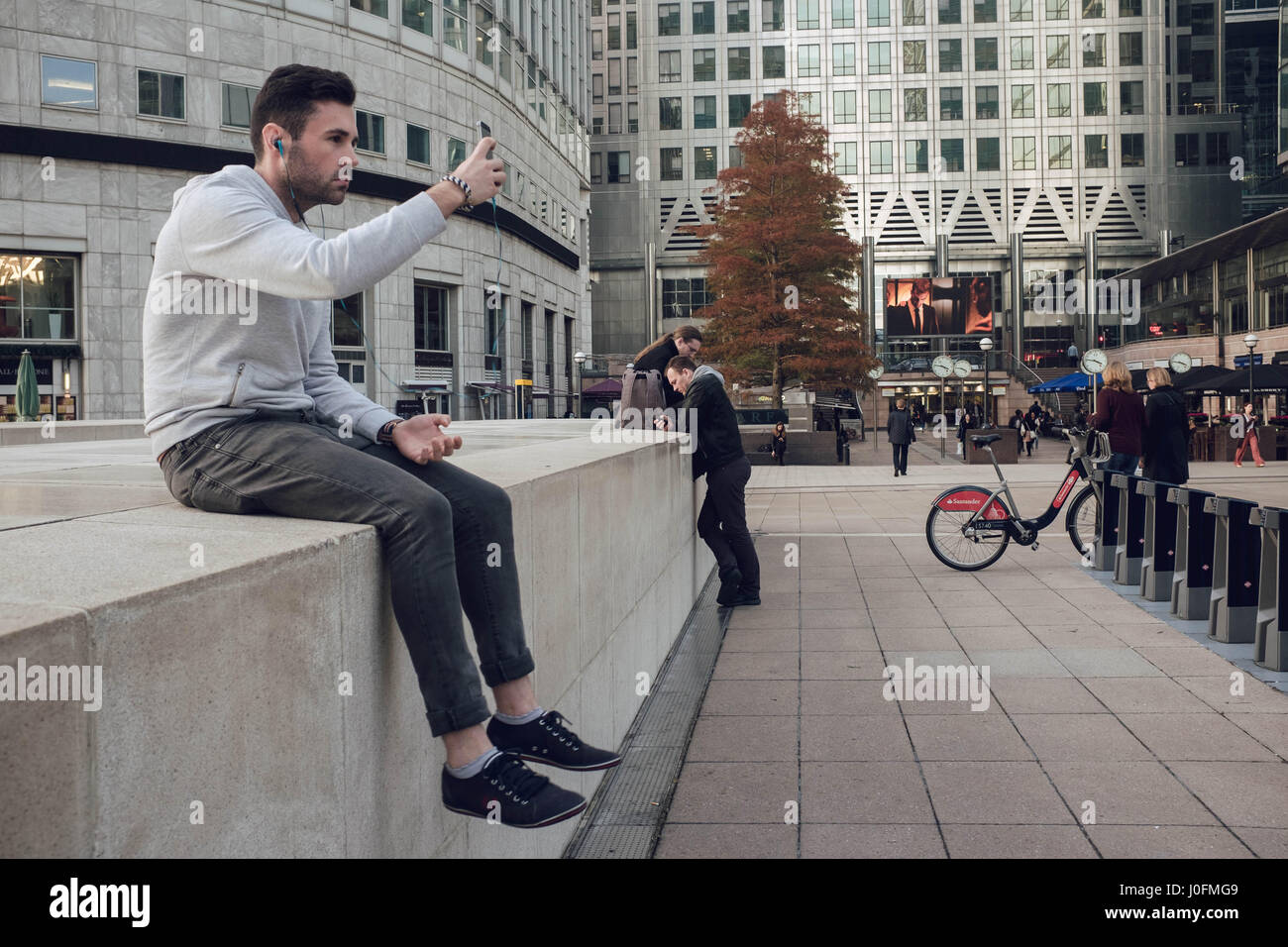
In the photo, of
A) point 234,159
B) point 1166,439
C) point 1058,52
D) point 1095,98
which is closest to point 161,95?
point 234,159

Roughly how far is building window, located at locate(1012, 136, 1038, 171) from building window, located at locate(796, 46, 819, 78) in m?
13.3

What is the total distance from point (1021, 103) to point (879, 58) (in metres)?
9.33

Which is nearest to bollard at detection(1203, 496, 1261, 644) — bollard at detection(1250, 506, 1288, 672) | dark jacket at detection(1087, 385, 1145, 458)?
bollard at detection(1250, 506, 1288, 672)

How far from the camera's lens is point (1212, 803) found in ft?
13.9

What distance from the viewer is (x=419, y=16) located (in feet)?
142

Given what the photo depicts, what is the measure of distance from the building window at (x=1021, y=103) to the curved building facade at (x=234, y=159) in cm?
3216

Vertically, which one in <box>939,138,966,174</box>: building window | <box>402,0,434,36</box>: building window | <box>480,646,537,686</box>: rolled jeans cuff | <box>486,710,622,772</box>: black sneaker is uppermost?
<box>939,138,966,174</box>: building window

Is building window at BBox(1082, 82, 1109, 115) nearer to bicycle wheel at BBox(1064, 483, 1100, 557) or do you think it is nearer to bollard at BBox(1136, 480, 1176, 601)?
bicycle wheel at BBox(1064, 483, 1100, 557)

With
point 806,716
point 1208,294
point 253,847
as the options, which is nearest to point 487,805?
point 253,847

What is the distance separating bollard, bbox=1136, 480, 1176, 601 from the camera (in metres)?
8.68

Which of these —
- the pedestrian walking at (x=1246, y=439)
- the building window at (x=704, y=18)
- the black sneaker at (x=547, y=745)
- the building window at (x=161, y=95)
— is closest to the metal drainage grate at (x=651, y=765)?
the black sneaker at (x=547, y=745)

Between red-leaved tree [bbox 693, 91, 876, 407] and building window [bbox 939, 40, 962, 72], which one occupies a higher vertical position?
building window [bbox 939, 40, 962, 72]
